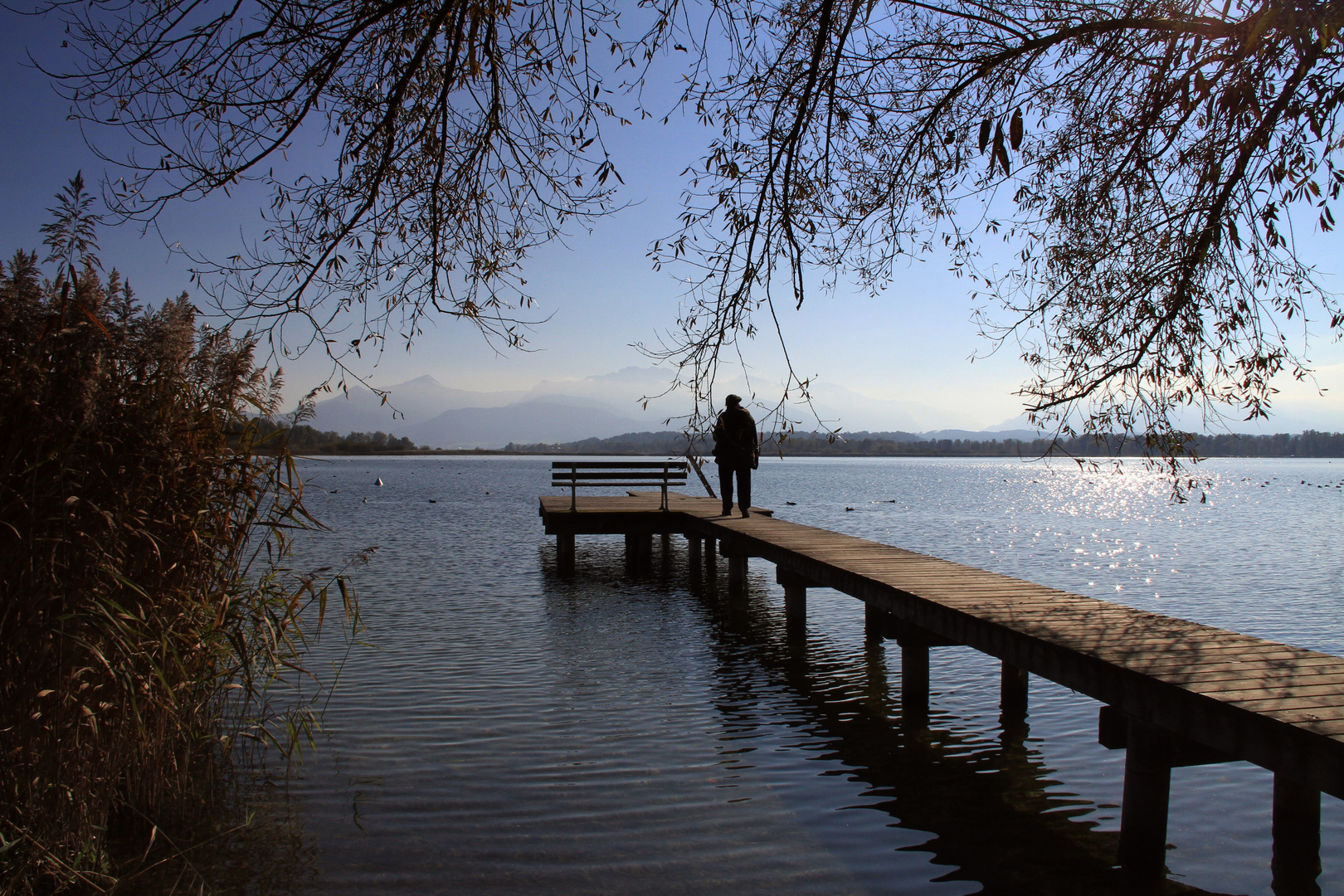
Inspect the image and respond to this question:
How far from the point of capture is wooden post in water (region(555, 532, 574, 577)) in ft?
54.2

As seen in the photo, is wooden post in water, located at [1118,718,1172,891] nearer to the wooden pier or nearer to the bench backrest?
the wooden pier

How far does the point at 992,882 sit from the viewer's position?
14.7ft

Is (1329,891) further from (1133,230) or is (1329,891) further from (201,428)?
(201,428)

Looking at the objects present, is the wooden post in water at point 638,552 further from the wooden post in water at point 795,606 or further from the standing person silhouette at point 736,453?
the wooden post in water at point 795,606

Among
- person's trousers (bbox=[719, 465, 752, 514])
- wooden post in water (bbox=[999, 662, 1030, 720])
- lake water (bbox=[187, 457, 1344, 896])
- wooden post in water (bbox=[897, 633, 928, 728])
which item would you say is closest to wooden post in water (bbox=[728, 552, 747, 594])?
lake water (bbox=[187, 457, 1344, 896])

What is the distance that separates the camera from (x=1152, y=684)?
4289 mm

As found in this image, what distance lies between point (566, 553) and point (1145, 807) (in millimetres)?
13000

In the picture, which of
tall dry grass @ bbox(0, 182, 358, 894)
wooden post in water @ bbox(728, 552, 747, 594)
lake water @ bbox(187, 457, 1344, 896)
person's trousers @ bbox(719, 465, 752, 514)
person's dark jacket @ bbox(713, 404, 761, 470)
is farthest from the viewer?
person's trousers @ bbox(719, 465, 752, 514)

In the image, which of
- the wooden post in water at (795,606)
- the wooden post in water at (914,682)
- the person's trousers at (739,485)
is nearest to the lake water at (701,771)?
the wooden post in water at (914,682)

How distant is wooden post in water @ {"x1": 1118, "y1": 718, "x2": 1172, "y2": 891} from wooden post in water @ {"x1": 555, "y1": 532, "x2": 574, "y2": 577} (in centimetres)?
1254

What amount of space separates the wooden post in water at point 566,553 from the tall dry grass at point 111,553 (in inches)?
441

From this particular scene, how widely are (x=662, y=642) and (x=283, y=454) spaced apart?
6.45 m

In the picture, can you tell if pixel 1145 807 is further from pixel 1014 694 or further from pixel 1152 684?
pixel 1014 694

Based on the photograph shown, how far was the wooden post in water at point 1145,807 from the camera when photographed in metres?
4.44
